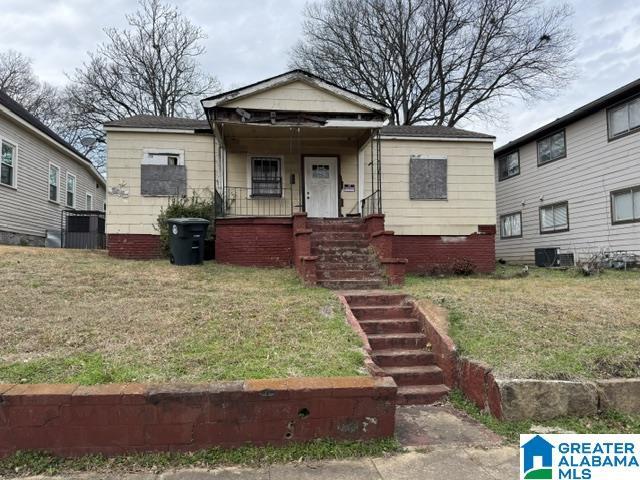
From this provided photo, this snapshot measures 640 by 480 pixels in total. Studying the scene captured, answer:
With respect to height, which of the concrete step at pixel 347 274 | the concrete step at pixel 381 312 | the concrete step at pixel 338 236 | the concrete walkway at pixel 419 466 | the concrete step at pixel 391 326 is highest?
the concrete step at pixel 338 236

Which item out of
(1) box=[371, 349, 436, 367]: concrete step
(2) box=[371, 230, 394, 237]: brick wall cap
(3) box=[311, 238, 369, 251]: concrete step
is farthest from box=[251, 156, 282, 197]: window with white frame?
(1) box=[371, 349, 436, 367]: concrete step

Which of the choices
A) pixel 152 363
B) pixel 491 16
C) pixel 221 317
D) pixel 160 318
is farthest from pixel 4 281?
pixel 491 16

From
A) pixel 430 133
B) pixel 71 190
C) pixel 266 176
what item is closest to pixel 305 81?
pixel 266 176

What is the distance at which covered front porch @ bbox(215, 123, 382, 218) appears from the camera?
39.6ft

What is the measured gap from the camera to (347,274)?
8.48m

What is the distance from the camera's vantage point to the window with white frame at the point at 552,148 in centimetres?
1587

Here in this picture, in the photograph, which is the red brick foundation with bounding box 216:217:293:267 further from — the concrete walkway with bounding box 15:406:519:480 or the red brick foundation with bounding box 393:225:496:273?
the concrete walkway with bounding box 15:406:519:480

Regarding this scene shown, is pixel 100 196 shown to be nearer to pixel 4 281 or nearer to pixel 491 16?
pixel 4 281

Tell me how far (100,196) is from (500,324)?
78.0ft

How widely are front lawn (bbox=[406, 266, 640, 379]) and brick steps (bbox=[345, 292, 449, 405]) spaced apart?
432mm

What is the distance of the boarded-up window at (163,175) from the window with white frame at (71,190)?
9165 millimetres

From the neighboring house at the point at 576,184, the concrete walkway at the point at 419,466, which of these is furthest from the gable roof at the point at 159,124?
the neighboring house at the point at 576,184

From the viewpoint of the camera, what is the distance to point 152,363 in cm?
410

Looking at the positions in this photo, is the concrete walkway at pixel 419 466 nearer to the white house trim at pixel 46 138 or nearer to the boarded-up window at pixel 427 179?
the boarded-up window at pixel 427 179
